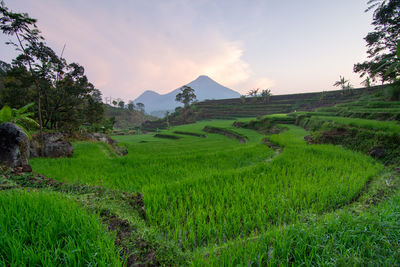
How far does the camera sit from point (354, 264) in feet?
4.44

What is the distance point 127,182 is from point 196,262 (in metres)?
3.24

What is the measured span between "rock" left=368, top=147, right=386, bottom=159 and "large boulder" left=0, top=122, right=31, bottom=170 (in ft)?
37.9

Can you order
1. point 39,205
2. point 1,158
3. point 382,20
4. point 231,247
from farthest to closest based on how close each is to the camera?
point 382,20
point 1,158
point 39,205
point 231,247

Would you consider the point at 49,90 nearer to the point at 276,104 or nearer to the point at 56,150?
the point at 56,150

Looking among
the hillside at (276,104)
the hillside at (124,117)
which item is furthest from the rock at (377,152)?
the hillside at (124,117)

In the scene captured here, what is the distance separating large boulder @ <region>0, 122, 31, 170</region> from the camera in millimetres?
4223

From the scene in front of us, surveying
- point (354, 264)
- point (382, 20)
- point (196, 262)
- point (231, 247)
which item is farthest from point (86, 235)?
point (382, 20)

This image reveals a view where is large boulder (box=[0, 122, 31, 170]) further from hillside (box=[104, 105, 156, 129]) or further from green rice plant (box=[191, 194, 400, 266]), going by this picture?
hillside (box=[104, 105, 156, 129])

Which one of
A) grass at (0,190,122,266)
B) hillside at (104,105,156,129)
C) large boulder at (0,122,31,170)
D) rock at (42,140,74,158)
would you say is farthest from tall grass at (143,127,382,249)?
hillside at (104,105,156,129)

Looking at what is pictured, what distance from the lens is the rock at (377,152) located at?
5.61 m

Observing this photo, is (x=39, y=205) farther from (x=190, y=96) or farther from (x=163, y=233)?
(x=190, y=96)

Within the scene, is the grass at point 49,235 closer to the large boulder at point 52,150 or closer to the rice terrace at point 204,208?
the rice terrace at point 204,208

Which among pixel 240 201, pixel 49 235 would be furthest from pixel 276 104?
pixel 49 235

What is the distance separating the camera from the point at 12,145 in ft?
14.2
